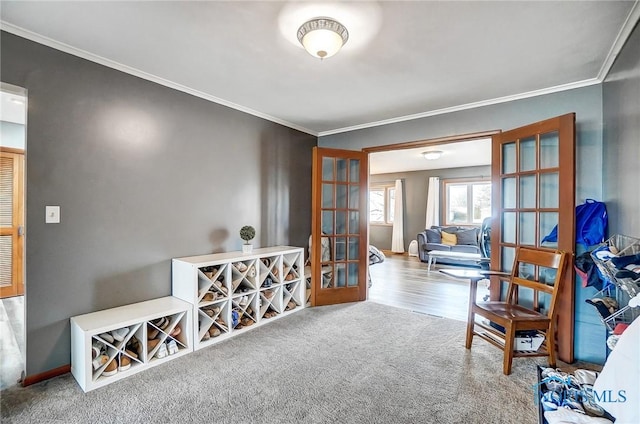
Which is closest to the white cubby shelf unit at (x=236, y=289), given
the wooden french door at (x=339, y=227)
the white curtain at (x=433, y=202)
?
the wooden french door at (x=339, y=227)

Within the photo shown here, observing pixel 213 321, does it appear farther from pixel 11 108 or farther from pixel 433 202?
pixel 433 202

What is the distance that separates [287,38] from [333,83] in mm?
807

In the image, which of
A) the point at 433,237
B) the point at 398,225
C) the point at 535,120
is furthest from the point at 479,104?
the point at 398,225

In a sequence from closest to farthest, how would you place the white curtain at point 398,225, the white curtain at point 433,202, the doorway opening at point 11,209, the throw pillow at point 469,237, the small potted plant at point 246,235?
the small potted plant at point 246,235 < the doorway opening at point 11,209 < the throw pillow at point 469,237 < the white curtain at point 433,202 < the white curtain at point 398,225

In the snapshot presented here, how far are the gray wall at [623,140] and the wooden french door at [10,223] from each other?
6053 millimetres

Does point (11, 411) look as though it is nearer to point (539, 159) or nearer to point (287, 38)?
point (287, 38)

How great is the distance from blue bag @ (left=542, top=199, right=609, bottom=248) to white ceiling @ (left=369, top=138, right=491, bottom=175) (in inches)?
103

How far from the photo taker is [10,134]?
12.4 ft

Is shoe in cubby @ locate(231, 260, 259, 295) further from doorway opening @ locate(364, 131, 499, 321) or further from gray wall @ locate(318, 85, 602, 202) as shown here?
gray wall @ locate(318, 85, 602, 202)

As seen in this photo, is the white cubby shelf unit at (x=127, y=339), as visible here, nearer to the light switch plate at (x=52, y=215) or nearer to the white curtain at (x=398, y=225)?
the light switch plate at (x=52, y=215)

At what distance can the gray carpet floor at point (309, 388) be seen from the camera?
1722mm

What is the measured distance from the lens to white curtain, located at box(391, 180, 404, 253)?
27.4ft

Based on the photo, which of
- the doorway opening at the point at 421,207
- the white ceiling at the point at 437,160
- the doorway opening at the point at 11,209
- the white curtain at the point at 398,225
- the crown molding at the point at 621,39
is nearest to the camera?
the crown molding at the point at 621,39

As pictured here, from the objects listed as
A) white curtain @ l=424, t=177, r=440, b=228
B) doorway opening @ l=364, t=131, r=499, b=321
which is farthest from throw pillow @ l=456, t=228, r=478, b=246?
white curtain @ l=424, t=177, r=440, b=228
